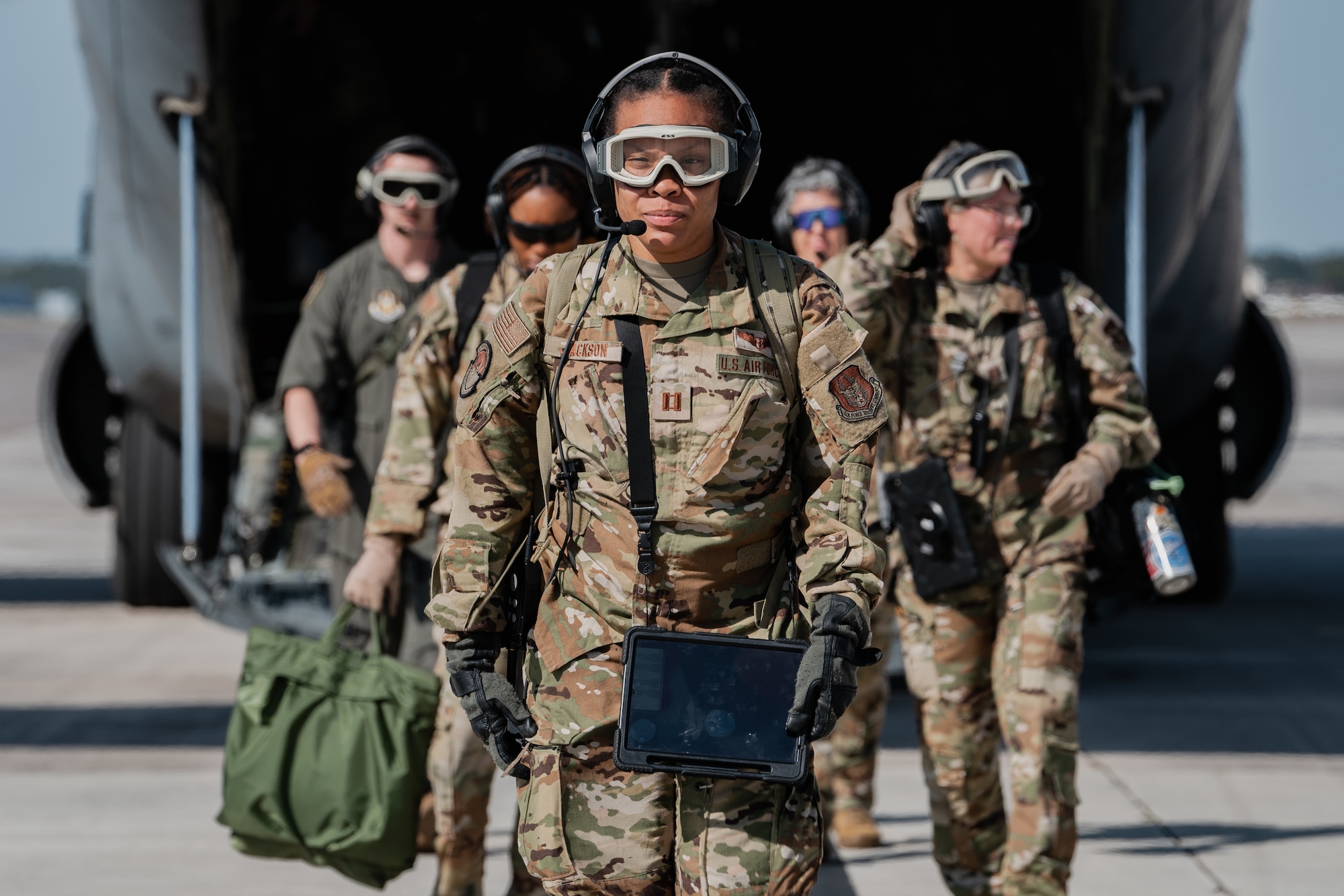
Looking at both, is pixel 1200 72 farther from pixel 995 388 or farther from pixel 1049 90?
pixel 995 388

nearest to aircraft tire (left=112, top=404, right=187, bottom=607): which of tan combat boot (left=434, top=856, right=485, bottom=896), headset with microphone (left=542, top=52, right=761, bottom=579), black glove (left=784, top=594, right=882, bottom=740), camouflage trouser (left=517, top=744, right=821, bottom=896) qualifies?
tan combat boot (left=434, top=856, right=485, bottom=896)

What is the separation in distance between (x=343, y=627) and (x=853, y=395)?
1589 mm

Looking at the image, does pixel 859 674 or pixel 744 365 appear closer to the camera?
pixel 744 365

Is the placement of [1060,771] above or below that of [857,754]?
above

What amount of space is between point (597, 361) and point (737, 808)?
0.69 m

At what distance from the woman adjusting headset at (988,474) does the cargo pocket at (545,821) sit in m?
1.49

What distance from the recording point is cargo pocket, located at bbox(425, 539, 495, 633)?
2.79m

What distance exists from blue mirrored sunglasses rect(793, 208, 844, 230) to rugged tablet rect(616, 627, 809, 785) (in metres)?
2.55

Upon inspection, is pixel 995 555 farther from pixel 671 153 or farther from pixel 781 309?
pixel 671 153

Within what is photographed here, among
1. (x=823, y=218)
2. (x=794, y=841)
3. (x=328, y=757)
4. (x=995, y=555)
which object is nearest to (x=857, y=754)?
(x=995, y=555)

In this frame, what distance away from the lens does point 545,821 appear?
2.76m

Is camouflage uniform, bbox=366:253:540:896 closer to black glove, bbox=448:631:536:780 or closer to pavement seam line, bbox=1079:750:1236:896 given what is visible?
black glove, bbox=448:631:536:780

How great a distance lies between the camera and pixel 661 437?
275cm

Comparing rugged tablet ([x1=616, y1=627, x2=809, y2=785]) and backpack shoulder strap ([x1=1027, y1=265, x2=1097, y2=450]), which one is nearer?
rugged tablet ([x1=616, y1=627, x2=809, y2=785])
